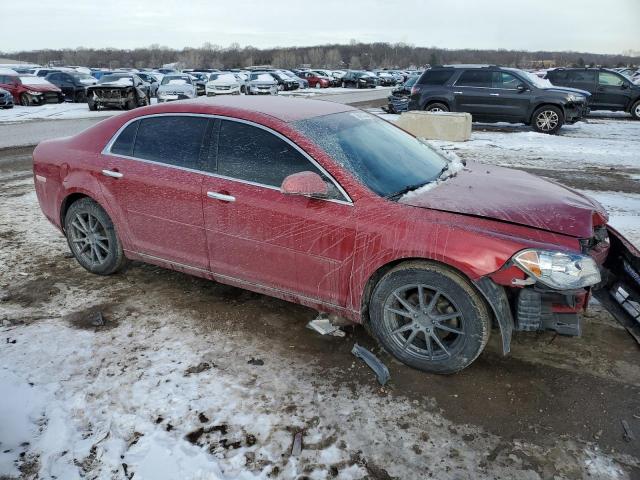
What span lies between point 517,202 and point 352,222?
3.55 feet

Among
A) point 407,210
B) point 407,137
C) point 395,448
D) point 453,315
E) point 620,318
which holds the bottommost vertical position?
point 395,448

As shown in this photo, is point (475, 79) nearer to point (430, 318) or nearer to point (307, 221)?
point (307, 221)

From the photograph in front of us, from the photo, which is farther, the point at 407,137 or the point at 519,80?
the point at 519,80

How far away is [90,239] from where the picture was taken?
445cm

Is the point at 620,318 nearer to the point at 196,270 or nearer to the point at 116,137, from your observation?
the point at 196,270

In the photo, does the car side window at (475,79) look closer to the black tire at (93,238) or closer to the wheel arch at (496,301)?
the black tire at (93,238)

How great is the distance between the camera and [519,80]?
14227 millimetres

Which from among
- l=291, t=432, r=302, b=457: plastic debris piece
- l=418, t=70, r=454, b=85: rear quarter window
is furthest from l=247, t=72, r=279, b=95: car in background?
l=291, t=432, r=302, b=457: plastic debris piece

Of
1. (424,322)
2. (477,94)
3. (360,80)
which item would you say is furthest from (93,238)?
(360,80)

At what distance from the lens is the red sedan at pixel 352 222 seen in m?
2.89

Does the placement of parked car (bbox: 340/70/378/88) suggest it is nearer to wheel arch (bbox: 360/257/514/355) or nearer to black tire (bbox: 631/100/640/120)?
black tire (bbox: 631/100/640/120)

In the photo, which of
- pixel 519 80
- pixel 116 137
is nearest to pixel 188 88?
pixel 519 80

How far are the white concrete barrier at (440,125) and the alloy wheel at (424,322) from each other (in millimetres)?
9788

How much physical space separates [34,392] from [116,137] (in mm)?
2152
